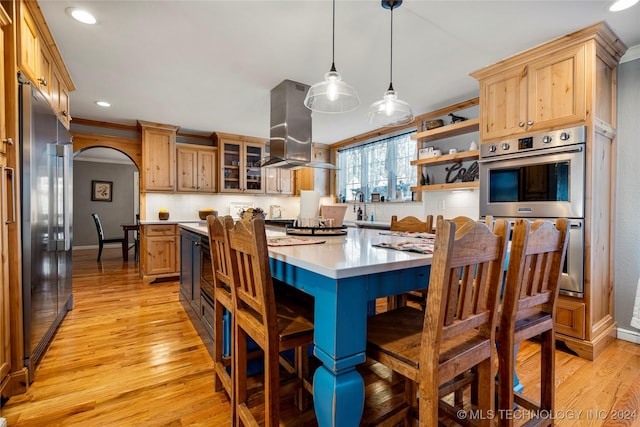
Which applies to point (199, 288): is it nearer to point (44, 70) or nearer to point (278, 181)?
point (44, 70)

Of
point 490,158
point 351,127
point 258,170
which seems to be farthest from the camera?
point 258,170

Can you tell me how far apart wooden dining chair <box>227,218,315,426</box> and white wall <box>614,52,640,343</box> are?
2729 millimetres

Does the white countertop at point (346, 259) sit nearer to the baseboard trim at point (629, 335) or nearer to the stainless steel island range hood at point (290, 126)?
the stainless steel island range hood at point (290, 126)

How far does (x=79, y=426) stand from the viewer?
58.6 inches

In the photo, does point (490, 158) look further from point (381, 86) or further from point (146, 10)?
point (146, 10)

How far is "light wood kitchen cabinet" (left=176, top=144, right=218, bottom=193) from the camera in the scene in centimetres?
498

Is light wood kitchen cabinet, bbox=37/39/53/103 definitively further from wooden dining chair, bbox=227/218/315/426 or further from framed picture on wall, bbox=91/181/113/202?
framed picture on wall, bbox=91/181/113/202

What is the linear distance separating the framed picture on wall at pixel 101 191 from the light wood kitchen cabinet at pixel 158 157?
4324 millimetres

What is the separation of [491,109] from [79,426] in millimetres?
3585

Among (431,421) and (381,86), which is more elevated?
(381,86)

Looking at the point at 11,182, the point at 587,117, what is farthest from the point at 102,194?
the point at 587,117

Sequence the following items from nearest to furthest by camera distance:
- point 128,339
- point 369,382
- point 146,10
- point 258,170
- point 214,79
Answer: point 369,382, point 146,10, point 128,339, point 214,79, point 258,170

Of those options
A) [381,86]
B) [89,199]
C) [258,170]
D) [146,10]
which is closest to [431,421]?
[146,10]

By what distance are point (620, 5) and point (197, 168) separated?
5095 mm
